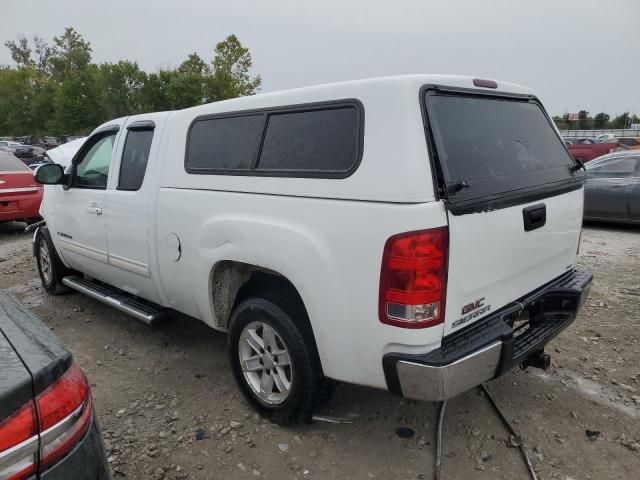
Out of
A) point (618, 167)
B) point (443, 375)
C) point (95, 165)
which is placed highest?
point (95, 165)

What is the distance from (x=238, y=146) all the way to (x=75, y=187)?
7.68 feet

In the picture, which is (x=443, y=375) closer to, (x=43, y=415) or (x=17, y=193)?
(x=43, y=415)

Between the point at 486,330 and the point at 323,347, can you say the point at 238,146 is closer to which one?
the point at 323,347

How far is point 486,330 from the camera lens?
245cm

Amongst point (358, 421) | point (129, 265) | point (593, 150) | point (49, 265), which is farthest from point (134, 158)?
point (593, 150)

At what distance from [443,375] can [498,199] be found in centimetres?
90

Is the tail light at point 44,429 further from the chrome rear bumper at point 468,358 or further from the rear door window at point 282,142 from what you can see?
the rear door window at point 282,142

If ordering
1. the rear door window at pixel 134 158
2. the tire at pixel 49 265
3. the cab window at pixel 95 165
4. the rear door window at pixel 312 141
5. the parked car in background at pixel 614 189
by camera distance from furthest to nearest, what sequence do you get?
the parked car in background at pixel 614 189, the tire at pixel 49 265, the cab window at pixel 95 165, the rear door window at pixel 134 158, the rear door window at pixel 312 141

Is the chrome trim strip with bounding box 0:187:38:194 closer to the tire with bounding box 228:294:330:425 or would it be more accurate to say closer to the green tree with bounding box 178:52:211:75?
the tire with bounding box 228:294:330:425

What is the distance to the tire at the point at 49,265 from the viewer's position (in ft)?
17.4

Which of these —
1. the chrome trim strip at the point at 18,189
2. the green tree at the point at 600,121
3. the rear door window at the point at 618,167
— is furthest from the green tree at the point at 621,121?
the chrome trim strip at the point at 18,189

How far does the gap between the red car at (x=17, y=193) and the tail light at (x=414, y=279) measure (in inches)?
340

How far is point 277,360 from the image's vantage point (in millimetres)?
2885

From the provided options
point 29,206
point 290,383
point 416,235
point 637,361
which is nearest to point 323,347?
point 290,383
